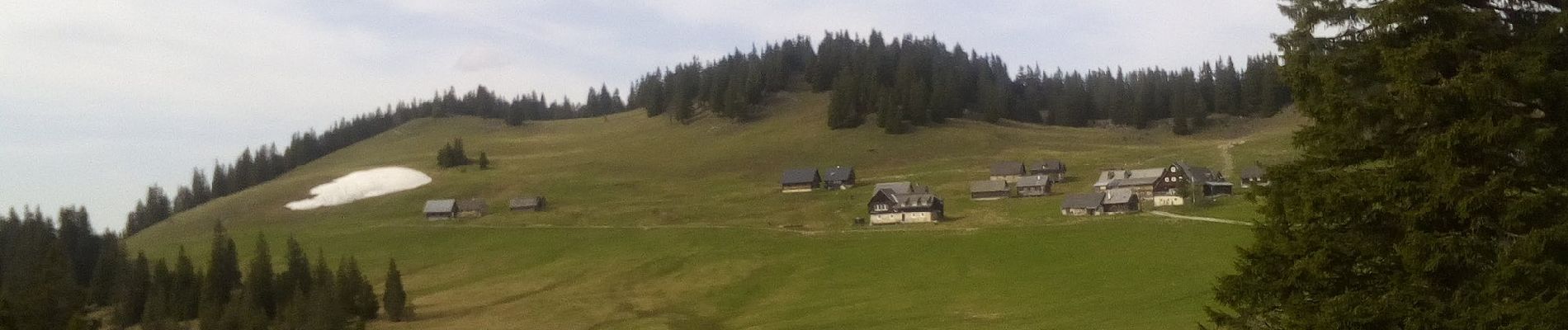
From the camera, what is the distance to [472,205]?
165 m

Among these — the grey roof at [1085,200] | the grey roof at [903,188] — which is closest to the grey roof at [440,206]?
the grey roof at [903,188]

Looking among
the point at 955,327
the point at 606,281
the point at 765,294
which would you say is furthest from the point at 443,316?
the point at 955,327

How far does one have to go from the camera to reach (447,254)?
5325 inches

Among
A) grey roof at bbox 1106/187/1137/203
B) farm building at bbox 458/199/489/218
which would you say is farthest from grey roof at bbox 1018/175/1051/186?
farm building at bbox 458/199/489/218

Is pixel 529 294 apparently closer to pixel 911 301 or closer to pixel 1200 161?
pixel 911 301

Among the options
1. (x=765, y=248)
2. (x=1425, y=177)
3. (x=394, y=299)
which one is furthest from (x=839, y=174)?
(x=1425, y=177)

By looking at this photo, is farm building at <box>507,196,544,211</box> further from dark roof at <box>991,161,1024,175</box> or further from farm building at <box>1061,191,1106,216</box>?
farm building at <box>1061,191,1106,216</box>

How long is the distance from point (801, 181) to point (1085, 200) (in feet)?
165

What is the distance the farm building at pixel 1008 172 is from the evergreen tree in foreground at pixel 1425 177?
144m

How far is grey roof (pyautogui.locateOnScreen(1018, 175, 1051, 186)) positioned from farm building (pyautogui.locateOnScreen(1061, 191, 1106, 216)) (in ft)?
59.4

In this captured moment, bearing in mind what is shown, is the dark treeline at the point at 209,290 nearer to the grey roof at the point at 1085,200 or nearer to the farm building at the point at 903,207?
the farm building at the point at 903,207

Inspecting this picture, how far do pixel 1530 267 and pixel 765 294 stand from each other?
83543 mm

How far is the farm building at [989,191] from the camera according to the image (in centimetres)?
14275

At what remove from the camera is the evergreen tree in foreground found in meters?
12.9
